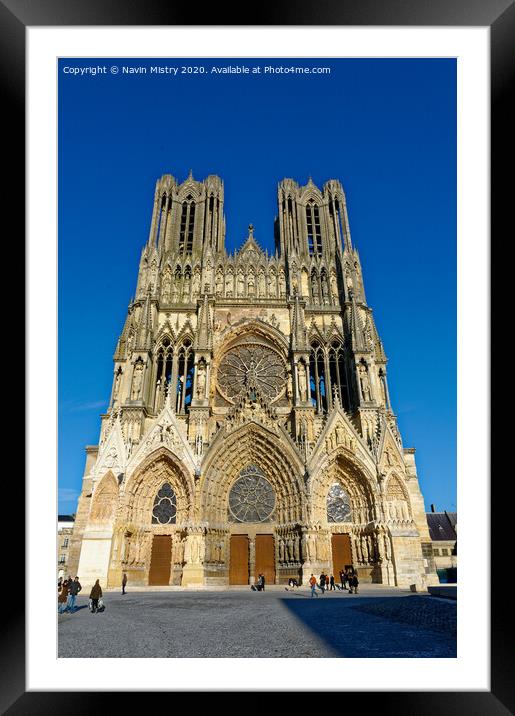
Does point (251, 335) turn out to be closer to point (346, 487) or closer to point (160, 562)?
point (346, 487)

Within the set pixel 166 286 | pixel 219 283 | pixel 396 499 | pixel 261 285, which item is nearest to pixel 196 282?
pixel 219 283

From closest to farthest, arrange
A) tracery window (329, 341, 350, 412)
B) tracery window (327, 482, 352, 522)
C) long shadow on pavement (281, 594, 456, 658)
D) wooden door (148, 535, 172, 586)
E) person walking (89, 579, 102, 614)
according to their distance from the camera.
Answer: long shadow on pavement (281, 594, 456, 658), person walking (89, 579, 102, 614), wooden door (148, 535, 172, 586), tracery window (327, 482, 352, 522), tracery window (329, 341, 350, 412)

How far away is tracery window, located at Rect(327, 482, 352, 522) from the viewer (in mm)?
19266

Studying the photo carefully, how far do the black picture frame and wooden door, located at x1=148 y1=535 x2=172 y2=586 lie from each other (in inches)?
556

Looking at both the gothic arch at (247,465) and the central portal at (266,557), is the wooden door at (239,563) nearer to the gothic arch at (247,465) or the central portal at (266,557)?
the central portal at (266,557)

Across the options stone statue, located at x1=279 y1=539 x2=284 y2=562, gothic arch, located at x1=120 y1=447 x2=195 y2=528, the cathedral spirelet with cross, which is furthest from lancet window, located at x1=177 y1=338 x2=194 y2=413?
stone statue, located at x1=279 y1=539 x2=284 y2=562

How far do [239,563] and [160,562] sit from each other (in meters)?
3.40

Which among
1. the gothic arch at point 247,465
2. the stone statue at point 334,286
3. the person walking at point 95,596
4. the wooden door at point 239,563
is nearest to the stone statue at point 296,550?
the gothic arch at point 247,465

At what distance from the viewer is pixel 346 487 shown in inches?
775

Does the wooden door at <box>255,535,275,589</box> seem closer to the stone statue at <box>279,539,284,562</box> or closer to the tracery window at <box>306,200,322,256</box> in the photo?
the stone statue at <box>279,539,284,562</box>

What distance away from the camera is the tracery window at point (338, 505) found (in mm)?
19266
